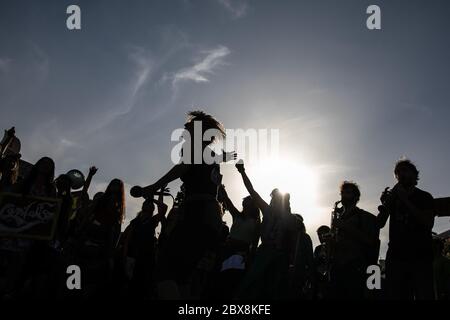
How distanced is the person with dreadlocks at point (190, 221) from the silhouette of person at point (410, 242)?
2949 mm

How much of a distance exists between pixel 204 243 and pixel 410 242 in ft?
10.4

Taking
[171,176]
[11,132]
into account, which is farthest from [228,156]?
[11,132]

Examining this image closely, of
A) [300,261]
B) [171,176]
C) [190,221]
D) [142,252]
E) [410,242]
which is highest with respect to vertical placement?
[171,176]

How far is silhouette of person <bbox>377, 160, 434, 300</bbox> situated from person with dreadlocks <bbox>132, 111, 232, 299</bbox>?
2.95 meters

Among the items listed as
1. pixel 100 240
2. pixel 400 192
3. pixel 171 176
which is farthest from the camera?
pixel 100 240

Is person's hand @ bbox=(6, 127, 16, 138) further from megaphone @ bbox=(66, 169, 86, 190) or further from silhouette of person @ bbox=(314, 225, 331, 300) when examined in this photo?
silhouette of person @ bbox=(314, 225, 331, 300)

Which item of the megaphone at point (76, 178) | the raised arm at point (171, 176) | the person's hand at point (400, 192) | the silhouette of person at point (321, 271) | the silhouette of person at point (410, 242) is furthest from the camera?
the megaphone at point (76, 178)

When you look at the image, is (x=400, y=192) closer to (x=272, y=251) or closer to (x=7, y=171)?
(x=272, y=251)

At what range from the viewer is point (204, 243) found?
360 centimetres

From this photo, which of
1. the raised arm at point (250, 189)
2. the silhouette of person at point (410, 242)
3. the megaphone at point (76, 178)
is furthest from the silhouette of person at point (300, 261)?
the megaphone at point (76, 178)

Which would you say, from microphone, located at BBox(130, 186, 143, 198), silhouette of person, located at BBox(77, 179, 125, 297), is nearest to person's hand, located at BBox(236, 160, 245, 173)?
microphone, located at BBox(130, 186, 143, 198)

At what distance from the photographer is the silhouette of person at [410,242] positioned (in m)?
4.92

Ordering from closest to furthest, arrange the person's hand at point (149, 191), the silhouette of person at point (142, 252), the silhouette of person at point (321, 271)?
1. the person's hand at point (149, 191)
2. the silhouette of person at point (142, 252)
3. the silhouette of person at point (321, 271)

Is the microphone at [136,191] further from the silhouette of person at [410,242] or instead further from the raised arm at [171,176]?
the silhouette of person at [410,242]
